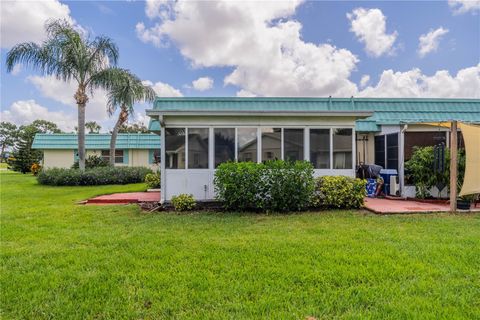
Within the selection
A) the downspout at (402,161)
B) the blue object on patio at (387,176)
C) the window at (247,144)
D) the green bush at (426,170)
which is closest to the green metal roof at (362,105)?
the downspout at (402,161)

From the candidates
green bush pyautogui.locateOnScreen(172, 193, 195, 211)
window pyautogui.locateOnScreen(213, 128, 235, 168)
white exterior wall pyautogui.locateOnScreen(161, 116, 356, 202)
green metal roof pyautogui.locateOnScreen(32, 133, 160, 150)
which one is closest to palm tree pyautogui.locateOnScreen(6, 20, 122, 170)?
green metal roof pyautogui.locateOnScreen(32, 133, 160, 150)

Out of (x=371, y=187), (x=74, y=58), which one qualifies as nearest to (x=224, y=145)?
(x=371, y=187)

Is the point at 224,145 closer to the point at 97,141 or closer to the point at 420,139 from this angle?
the point at 420,139

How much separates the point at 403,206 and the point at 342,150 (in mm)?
2226

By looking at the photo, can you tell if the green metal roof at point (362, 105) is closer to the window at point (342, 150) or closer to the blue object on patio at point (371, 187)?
the blue object on patio at point (371, 187)

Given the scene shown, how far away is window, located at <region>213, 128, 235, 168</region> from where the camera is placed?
797cm

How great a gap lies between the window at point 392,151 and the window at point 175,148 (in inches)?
283

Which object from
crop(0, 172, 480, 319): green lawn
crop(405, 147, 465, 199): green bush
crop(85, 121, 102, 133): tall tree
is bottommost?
crop(0, 172, 480, 319): green lawn

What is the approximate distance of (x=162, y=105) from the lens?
11.7 m

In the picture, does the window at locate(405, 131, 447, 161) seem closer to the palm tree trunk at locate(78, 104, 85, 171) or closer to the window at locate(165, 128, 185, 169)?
the window at locate(165, 128, 185, 169)

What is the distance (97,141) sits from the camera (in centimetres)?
2270

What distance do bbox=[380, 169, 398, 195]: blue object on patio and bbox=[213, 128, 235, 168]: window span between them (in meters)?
5.50

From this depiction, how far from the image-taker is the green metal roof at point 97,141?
72.9 ft

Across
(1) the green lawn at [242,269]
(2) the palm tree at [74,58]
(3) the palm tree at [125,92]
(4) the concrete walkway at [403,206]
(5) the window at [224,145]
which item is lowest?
(1) the green lawn at [242,269]
